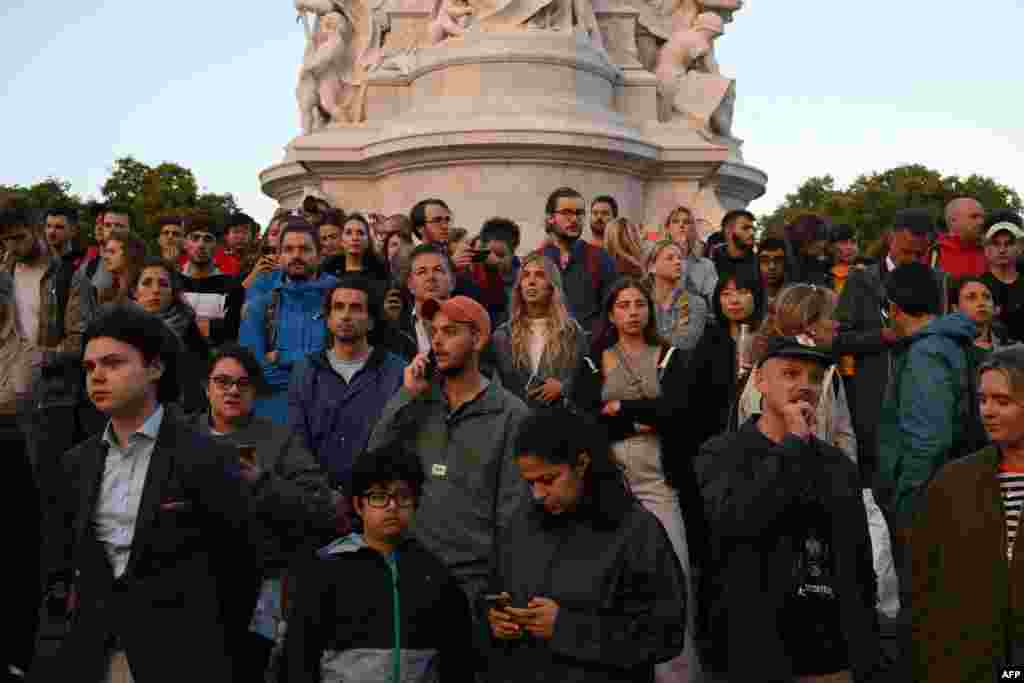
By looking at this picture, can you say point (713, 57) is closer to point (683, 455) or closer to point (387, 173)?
point (387, 173)

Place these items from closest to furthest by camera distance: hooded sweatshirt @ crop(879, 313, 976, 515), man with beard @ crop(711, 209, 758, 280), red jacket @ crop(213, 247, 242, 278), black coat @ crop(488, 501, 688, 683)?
black coat @ crop(488, 501, 688, 683), hooded sweatshirt @ crop(879, 313, 976, 515), man with beard @ crop(711, 209, 758, 280), red jacket @ crop(213, 247, 242, 278)

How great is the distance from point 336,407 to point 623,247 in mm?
4061

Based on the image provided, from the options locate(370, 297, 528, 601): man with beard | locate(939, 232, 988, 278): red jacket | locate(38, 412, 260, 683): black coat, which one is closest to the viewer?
locate(38, 412, 260, 683): black coat

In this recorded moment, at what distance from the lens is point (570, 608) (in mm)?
4824

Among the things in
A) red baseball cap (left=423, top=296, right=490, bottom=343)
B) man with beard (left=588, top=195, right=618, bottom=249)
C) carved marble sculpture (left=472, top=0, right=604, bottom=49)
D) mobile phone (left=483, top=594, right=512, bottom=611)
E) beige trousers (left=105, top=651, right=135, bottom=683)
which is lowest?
beige trousers (left=105, top=651, right=135, bottom=683)

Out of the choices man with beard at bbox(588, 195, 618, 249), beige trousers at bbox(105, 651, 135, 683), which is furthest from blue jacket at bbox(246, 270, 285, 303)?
beige trousers at bbox(105, 651, 135, 683)

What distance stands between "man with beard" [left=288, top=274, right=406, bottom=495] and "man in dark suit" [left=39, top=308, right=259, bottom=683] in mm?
2061

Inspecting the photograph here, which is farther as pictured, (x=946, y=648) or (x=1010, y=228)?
(x=1010, y=228)

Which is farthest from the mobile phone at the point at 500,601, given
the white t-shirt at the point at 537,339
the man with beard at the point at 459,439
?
the white t-shirt at the point at 537,339

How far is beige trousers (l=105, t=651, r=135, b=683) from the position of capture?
4.35 m

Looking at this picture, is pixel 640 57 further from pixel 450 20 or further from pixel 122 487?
pixel 122 487

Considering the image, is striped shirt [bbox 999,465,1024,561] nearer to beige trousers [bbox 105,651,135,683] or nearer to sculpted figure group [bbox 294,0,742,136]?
beige trousers [bbox 105,651,135,683]

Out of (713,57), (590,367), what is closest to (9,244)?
(590,367)

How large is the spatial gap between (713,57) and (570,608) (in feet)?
49.0
